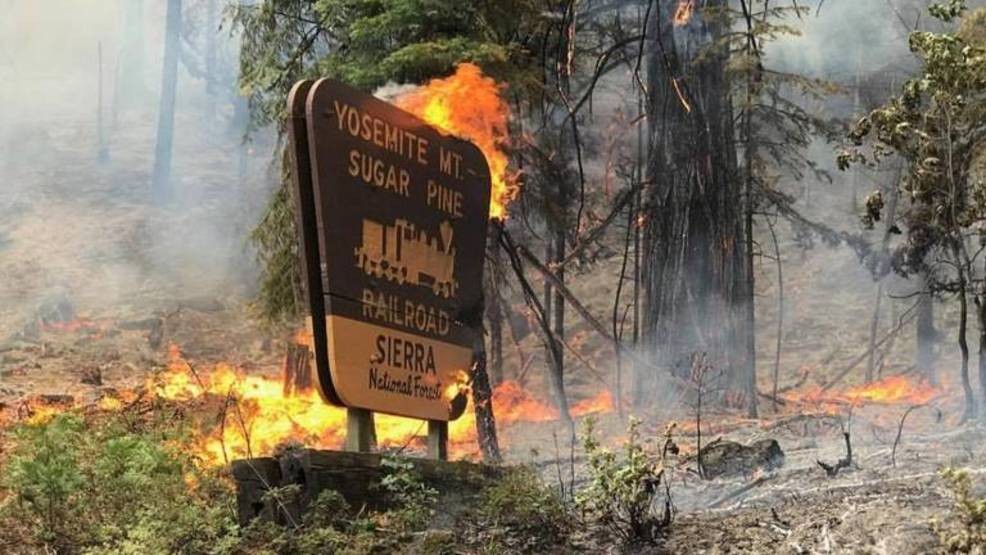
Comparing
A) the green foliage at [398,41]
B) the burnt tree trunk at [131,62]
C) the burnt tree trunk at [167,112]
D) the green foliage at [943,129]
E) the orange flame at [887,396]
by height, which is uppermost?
the burnt tree trunk at [131,62]

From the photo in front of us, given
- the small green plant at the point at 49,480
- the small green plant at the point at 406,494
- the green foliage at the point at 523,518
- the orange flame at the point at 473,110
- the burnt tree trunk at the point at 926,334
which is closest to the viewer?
the green foliage at the point at 523,518

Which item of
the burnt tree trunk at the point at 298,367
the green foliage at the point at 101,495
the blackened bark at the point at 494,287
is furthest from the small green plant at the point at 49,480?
the burnt tree trunk at the point at 298,367

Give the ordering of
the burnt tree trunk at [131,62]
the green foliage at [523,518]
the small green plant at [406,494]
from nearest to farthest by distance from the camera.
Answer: the green foliage at [523,518] → the small green plant at [406,494] → the burnt tree trunk at [131,62]

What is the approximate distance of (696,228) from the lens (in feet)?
41.3

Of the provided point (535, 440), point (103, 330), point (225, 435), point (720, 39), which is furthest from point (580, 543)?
point (103, 330)

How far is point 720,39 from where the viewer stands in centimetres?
1247

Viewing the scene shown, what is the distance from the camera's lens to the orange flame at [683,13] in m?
12.6

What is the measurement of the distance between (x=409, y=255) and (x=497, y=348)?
39.0 feet

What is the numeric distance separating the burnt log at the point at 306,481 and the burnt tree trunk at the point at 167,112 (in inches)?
1198

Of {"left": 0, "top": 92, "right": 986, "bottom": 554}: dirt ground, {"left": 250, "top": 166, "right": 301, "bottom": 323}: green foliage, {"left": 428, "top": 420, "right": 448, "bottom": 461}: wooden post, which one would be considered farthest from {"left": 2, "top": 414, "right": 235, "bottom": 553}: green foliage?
{"left": 250, "top": 166, "right": 301, "bottom": 323}: green foliage

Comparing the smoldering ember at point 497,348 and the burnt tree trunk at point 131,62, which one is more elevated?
the burnt tree trunk at point 131,62

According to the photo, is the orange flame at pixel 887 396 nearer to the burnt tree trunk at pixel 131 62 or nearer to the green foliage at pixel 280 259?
the green foliage at pixel 280 259

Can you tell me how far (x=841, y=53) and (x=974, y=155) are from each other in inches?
962

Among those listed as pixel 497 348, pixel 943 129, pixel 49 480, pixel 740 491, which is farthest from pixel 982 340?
pixel 497 348
